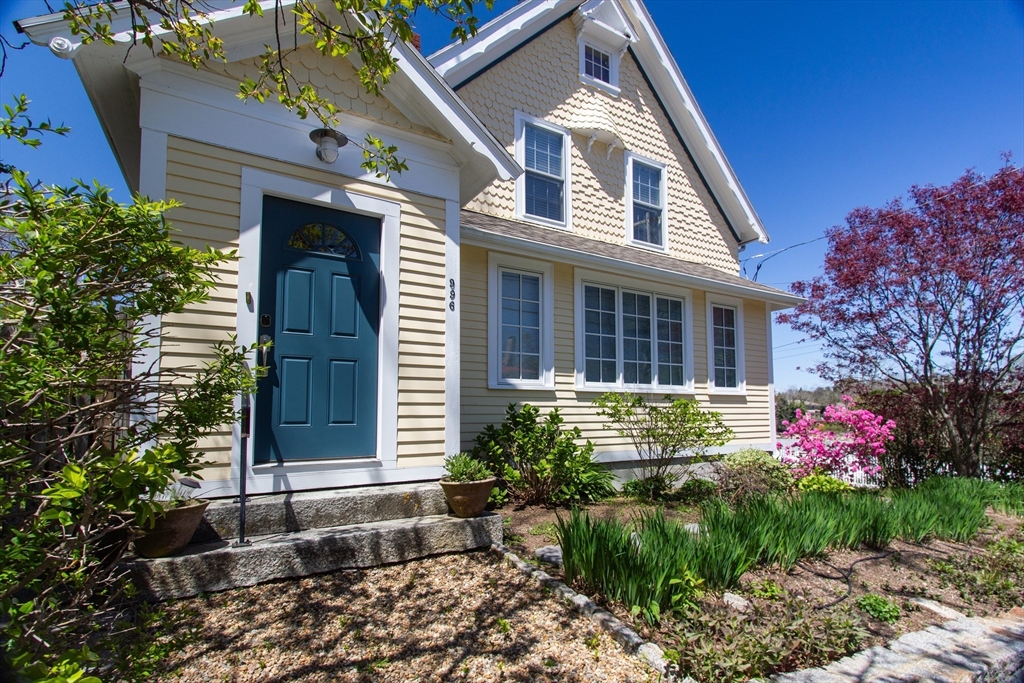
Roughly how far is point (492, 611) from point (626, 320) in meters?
6.20

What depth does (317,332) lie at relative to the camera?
512 centimetres

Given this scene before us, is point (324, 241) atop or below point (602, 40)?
below

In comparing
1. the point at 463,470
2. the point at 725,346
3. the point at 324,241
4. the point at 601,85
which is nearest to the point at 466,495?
the point at 463,470

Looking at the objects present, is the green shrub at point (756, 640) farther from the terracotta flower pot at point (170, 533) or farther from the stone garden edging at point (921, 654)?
the terracotta flower pot at point (170, 533)

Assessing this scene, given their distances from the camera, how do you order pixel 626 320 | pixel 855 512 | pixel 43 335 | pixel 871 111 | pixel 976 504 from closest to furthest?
1. pixel 43 335
2. pixel 855 512
3. pixel 976 504
4. pixel 626 320
5. pixel 871 111

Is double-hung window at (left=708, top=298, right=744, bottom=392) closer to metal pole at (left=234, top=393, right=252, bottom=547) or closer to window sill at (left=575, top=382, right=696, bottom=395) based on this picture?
window sill at (left=575, top=382, right=696, bottom=395)

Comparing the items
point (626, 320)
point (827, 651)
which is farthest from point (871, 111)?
point (827, 651)

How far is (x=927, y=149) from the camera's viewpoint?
39.8ft

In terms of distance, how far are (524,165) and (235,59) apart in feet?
16.4

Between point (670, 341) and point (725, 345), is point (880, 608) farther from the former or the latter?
point (725, 345)

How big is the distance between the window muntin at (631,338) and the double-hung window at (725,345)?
731 millimetres

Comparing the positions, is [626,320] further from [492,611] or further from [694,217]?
[492,611]

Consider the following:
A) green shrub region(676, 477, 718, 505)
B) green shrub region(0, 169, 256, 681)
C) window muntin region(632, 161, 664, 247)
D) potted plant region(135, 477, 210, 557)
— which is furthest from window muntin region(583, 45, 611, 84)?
potted plant region(135, 477, 210, 557)

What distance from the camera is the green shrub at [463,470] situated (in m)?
5.14
